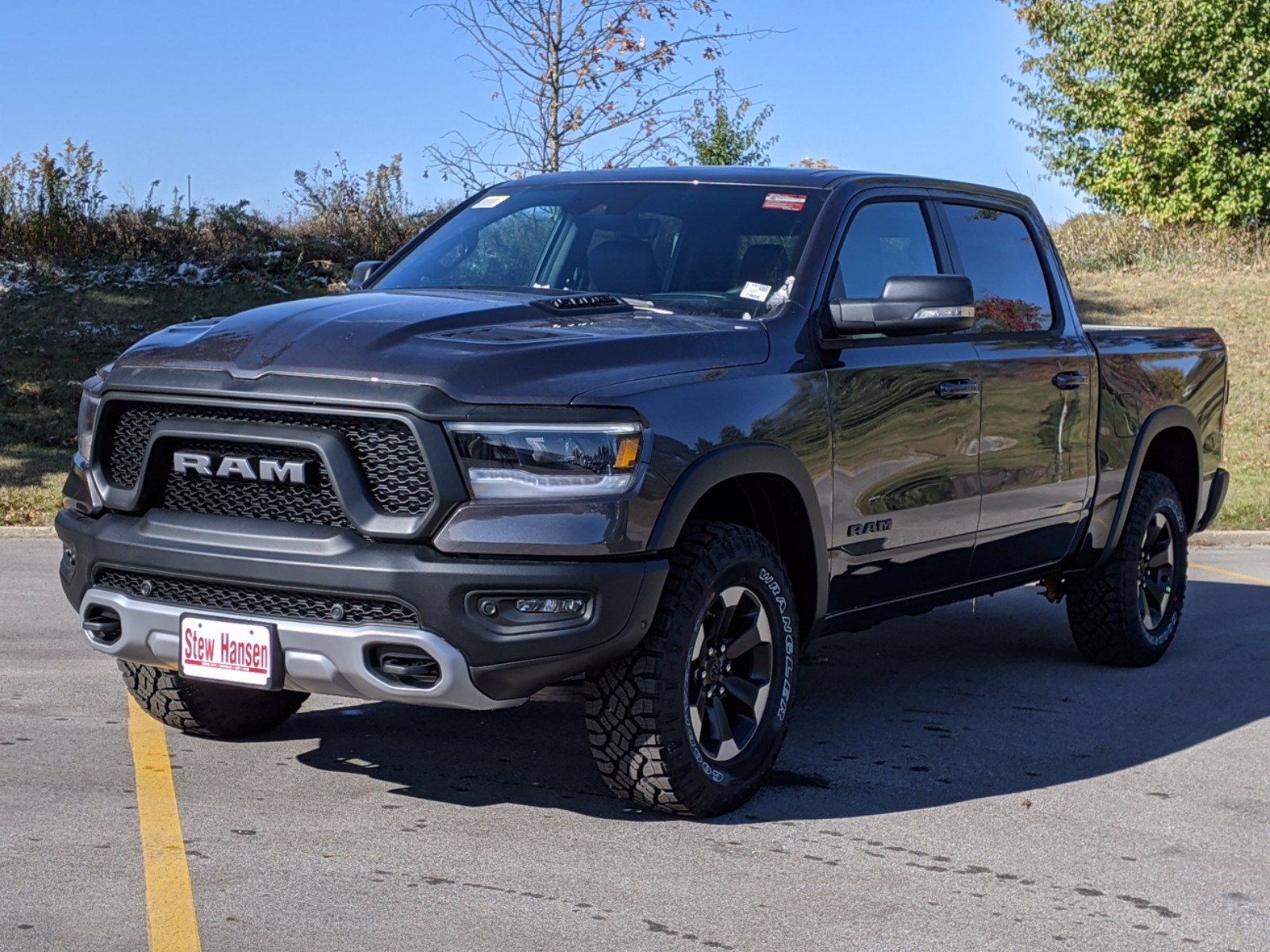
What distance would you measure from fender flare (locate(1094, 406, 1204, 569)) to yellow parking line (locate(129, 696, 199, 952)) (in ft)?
13.7

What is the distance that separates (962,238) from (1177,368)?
6.03 ft

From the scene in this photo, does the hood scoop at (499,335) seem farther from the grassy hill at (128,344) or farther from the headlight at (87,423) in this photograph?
the grassy hill at (128,344)

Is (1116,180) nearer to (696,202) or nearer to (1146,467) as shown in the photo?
(1146,467)

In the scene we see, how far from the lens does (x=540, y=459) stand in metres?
4.64

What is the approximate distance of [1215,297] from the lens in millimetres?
27219

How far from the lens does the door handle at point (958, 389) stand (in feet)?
20.5

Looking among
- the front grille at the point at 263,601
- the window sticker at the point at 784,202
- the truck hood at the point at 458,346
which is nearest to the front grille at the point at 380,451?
the truck hood at the point at 458,346

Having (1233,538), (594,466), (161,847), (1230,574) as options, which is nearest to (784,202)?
(594,466)

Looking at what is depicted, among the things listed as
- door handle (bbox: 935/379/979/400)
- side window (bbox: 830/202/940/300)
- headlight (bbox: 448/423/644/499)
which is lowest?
headlight (bbox: 448/423/644/499)

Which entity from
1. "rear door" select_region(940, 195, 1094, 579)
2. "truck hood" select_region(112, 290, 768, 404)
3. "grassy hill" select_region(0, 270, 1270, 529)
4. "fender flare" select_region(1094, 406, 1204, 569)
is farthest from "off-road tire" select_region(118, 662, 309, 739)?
"grassy hill" select_region(0, 270, 1270, 529)

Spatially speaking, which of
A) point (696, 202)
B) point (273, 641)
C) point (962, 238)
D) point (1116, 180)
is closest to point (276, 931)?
point (273, 641)

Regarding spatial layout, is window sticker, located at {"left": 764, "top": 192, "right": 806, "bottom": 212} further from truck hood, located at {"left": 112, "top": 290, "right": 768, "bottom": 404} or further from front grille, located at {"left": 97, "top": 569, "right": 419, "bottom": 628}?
front grille, located at {"left": 97, "top": 569, "right": 419, "bottom": 628}

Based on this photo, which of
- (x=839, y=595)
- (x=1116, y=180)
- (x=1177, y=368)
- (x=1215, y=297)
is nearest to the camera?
(x=839, y=595)

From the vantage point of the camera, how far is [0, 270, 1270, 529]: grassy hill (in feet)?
45.2
